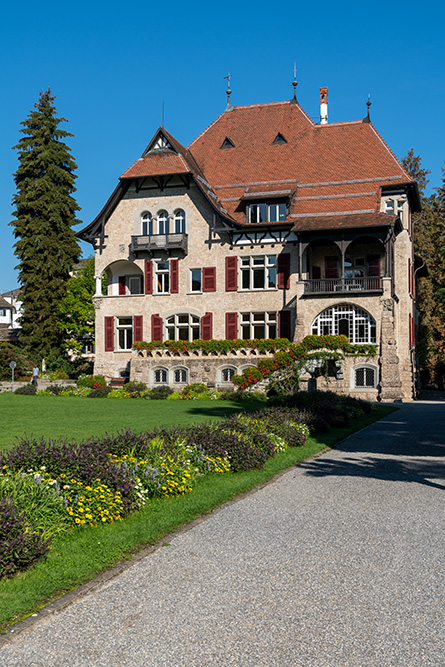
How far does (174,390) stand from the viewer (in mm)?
36188

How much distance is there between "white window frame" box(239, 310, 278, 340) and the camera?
37844 mm

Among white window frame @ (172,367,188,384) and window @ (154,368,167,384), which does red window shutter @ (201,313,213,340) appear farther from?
window @ (154,368,167,384)

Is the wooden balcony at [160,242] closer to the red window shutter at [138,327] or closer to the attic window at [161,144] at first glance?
the red window shutter at [138,327]

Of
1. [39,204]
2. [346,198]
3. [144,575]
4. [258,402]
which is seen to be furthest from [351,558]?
[39,204]

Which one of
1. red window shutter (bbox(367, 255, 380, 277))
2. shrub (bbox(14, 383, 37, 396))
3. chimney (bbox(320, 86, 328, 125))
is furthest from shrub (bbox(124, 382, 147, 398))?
chimney (bbox(320, 86, 328, 125))

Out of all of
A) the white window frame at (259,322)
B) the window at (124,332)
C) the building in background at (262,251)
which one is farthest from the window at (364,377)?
the window at (124,332)

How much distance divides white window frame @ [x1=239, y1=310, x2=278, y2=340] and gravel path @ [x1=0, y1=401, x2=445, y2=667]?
28997 mm

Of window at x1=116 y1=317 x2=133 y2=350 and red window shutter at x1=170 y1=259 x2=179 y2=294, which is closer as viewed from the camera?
red window shutter at x1=170 y1=259 x2=179 y2=294

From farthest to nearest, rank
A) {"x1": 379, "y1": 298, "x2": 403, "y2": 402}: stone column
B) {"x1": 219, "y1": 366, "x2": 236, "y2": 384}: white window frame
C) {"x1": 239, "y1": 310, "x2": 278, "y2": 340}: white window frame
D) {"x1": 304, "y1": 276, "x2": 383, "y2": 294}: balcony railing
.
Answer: {"x1": 239, "y1": 310, "x2": 278, "y2": 340}: white window frame < {"x1": 219, "y1": 366, "x2": 236, "y2": 384}: white window frame < {"x1": 304, "y1": 276, "x2": 383, "y2": 294}: balcony railing < {"x1": 379, "y1": 298, "x2": 403, "y2": 402}: stone column

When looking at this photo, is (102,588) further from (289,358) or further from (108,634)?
(289,358)

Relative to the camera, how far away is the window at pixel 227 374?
3588 centimetres

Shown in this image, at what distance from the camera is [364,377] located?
112 feet

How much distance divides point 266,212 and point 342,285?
6995mm

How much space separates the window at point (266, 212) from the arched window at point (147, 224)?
6461mm
